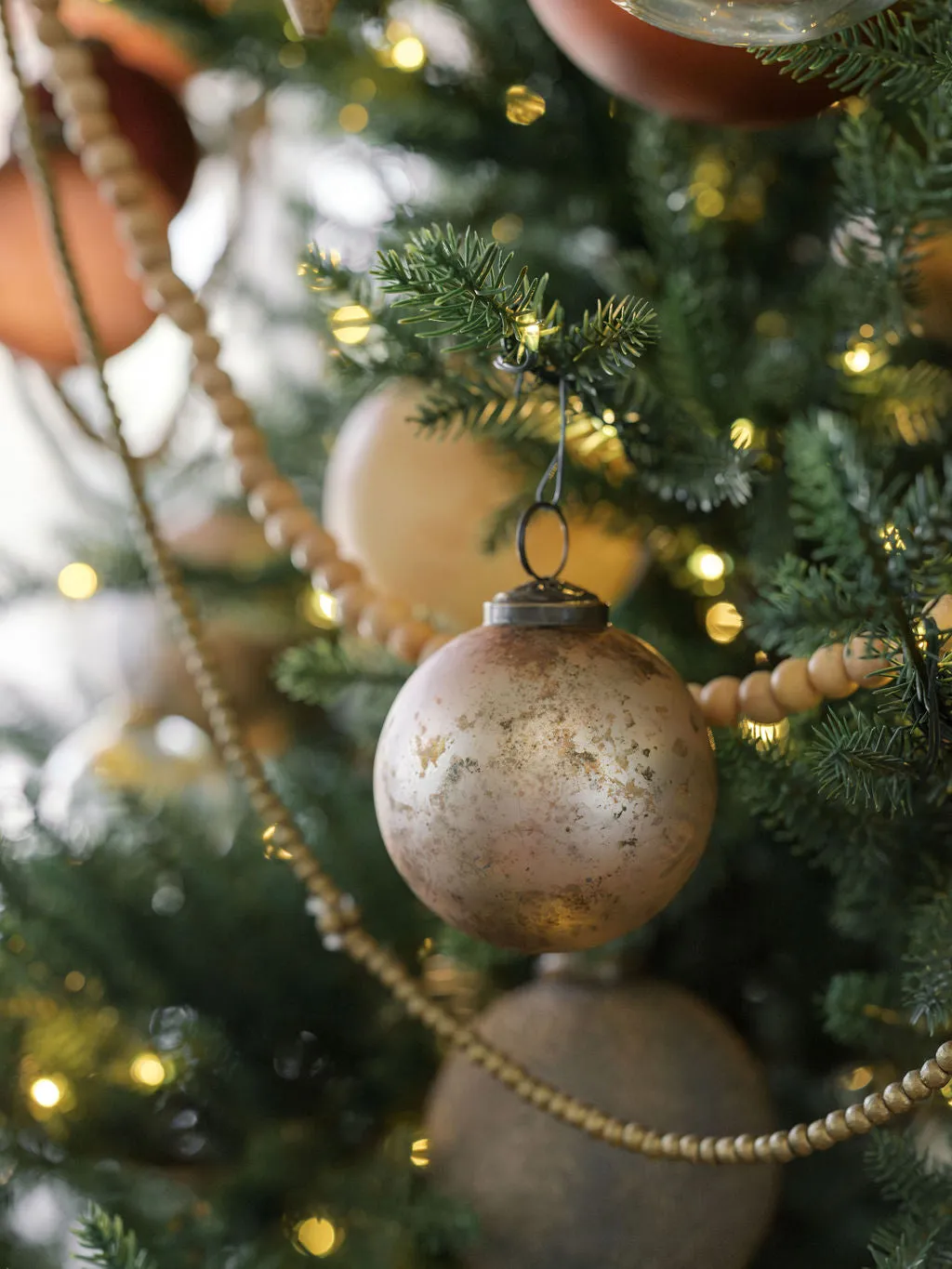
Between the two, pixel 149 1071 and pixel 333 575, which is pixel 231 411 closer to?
pixel 333 575

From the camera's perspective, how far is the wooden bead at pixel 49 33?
52 centimetres

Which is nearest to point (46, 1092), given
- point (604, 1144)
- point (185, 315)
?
point (604, 1144)

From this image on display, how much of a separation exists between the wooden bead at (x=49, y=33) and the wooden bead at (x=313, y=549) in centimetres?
24

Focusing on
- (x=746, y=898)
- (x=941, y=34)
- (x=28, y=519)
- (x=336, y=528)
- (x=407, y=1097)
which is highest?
(x=941, y=34)

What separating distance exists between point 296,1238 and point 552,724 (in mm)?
347

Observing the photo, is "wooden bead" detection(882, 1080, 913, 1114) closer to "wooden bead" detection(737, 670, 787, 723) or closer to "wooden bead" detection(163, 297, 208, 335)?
"wooden bead" detection(737, 670, 787, 723)

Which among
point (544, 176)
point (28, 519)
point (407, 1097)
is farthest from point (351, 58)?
point (28, 519)

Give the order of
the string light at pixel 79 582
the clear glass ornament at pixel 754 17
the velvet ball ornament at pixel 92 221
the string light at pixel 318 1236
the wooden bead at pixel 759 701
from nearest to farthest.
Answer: the clear glass ornament at pixel 754 17, the wooden bead at pixel 759 701, the string light at pixel 318 1236, the velvet ball ornament at pixel 92 221, the string light at pixel 79 582

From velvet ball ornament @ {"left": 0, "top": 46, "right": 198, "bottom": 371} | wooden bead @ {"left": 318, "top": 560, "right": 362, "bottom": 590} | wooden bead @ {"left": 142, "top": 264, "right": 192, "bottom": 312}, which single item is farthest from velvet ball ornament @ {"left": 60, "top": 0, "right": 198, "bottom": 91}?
wooden bead @ {"left": 318, "top": 560, "right": 362, "bottom": 590}

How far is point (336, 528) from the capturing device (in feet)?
1.98

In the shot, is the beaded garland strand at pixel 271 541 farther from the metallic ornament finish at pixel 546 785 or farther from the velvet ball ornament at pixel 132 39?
the velvet ball ornament at pixel 132 39

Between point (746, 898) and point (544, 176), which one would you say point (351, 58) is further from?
point (746, 898)

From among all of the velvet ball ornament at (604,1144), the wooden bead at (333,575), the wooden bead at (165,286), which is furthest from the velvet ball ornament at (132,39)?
the velvet ball ornament at (604,1144)

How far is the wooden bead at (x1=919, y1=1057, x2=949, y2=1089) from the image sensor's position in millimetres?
363
